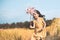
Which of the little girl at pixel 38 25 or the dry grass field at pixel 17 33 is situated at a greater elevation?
the little girl at pixel 38 25

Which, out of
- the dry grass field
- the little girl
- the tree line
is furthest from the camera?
the tree line

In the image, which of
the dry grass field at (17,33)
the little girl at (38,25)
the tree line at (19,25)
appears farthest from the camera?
the tree line at (19,25)

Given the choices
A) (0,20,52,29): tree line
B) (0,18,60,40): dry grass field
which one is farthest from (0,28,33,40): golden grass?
(0,20,52,29): tree line

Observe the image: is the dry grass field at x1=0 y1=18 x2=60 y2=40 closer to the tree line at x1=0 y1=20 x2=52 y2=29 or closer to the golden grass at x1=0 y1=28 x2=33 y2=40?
the golden grass at x1=0 y1=28 x2=33 y2=40

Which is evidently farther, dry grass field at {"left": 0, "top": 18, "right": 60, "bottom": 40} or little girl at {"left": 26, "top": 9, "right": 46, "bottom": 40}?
dry grass field at {"left": 0, "top": 18, "right": 60, "bottom": 40}

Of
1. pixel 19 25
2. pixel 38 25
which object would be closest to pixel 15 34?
pixel 19 25

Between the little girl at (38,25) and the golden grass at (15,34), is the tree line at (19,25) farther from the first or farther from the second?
the little girl at (38,25)

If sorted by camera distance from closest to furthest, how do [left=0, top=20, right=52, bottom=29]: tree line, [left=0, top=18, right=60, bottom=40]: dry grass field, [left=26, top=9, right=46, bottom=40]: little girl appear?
1. [left=26, top=9, right=46, bottom=40]: little girl
2. [left=0, top=18, right=60, bottom=40]: dry grass field
3. [left=0, top=20, right=52, bottom=29]: tree line

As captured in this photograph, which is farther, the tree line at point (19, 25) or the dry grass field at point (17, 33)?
the tree line at point (19, 25)

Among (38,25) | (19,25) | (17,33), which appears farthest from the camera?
(19,25)

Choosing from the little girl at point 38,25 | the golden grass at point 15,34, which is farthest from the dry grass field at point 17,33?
the little girl at point 38,25

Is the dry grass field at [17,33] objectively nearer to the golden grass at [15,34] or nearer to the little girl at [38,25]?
the golden grass at [15,34]

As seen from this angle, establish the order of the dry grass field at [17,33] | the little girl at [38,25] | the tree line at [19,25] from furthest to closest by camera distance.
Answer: the tree line at [19,25] → the dry grass field at [17,33] → the little girl at [38,25]

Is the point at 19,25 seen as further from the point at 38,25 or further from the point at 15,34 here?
the point at 38,25
